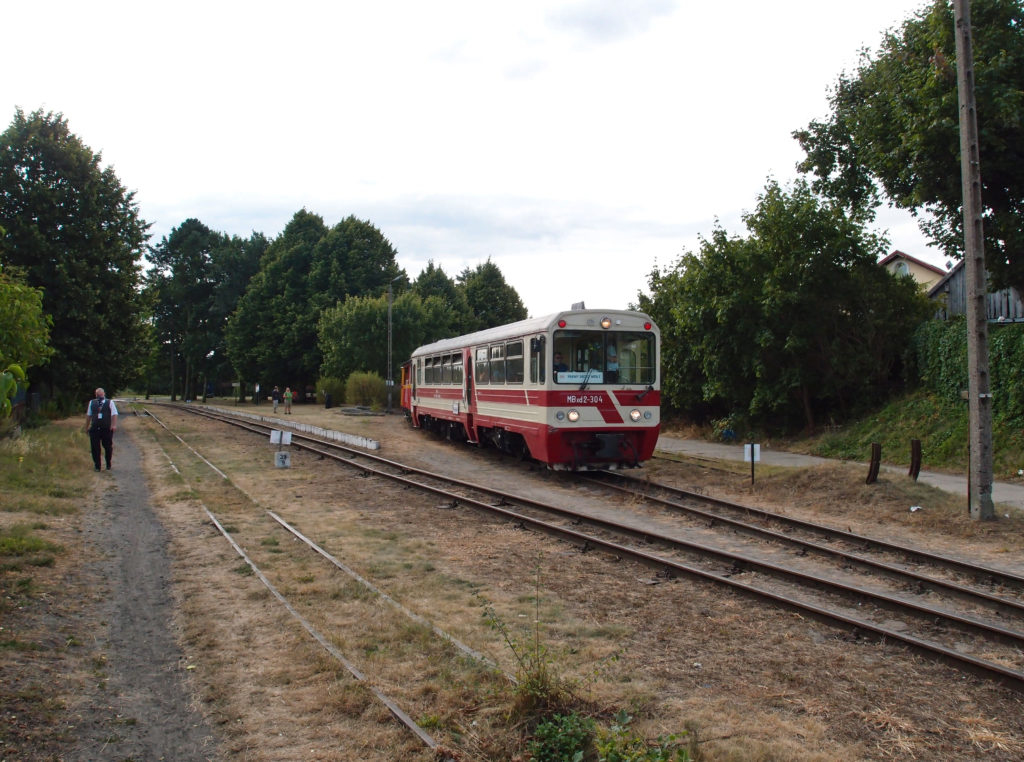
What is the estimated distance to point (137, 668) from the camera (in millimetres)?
5598

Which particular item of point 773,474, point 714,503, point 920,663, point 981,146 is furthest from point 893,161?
point 920,663

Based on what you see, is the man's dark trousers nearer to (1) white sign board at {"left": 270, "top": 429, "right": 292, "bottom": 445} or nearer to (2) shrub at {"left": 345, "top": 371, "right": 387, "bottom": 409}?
(1) white sign board at {"left": 270, "top": 429, "right": 292, "bottom": 445}

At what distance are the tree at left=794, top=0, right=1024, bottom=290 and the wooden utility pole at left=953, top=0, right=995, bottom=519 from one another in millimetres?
3991

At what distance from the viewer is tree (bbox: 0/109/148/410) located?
27.2m

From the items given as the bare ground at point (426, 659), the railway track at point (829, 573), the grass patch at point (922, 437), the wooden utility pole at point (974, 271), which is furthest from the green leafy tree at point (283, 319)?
the wooden utility pole at point (974, 271)

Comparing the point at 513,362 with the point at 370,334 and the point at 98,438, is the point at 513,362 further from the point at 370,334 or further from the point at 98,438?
the point at 370,334

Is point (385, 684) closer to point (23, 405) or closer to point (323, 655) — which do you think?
point (323, 655)

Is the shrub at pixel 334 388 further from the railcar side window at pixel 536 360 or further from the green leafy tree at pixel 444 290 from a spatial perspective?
the railcar side window at pixel 536 360

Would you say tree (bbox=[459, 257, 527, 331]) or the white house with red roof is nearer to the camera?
the white house with red roof

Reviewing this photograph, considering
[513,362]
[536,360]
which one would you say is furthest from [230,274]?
[536,360]

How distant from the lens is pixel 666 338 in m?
26.8

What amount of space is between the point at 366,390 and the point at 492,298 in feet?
93.8

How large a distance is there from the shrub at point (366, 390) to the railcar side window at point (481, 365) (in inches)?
962

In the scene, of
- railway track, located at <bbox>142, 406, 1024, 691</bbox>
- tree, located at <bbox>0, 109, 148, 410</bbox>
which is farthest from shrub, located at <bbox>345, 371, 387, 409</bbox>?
railway track, located at <bbox>142, 406, 1024, 691</bbox>
